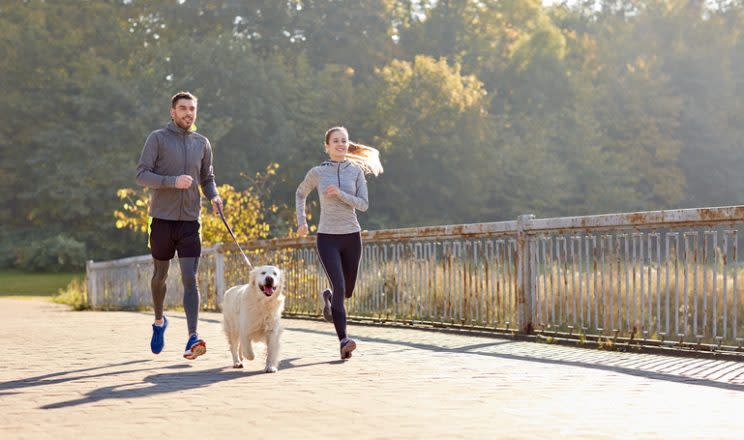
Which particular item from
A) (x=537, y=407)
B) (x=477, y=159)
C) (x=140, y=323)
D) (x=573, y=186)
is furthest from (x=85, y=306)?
(x=573, y=186)

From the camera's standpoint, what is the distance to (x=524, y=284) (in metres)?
11.2

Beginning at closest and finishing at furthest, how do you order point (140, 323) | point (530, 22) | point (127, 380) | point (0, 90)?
1. point (127, 380)
2. point (140, 323)
3. point (0, 90)
4. point (530, 22)

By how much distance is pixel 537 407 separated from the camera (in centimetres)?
621

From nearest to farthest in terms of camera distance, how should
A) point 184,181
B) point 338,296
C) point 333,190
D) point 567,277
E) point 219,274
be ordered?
point 184,181
point 333,190
point 338,296
point 567,277
point 219,274

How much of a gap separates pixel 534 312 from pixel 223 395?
491cm

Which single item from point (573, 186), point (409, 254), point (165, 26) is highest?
point (165, 26)

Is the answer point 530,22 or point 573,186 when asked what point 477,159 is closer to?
point 573,186

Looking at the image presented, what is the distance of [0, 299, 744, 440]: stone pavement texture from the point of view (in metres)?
5.49

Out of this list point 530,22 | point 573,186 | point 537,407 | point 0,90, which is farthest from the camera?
point 530,22

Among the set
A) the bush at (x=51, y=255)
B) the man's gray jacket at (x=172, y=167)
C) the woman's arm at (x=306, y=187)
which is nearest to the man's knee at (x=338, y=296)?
the woman's arm at (x=306, y=187)

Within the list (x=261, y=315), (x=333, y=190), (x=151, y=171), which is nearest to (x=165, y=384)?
(x=261, y=315)

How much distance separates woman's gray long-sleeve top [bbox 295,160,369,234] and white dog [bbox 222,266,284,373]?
3.33 ft

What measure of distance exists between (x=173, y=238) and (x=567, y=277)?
12.2 feet

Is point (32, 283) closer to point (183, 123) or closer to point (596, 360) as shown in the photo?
point (183, 123)
